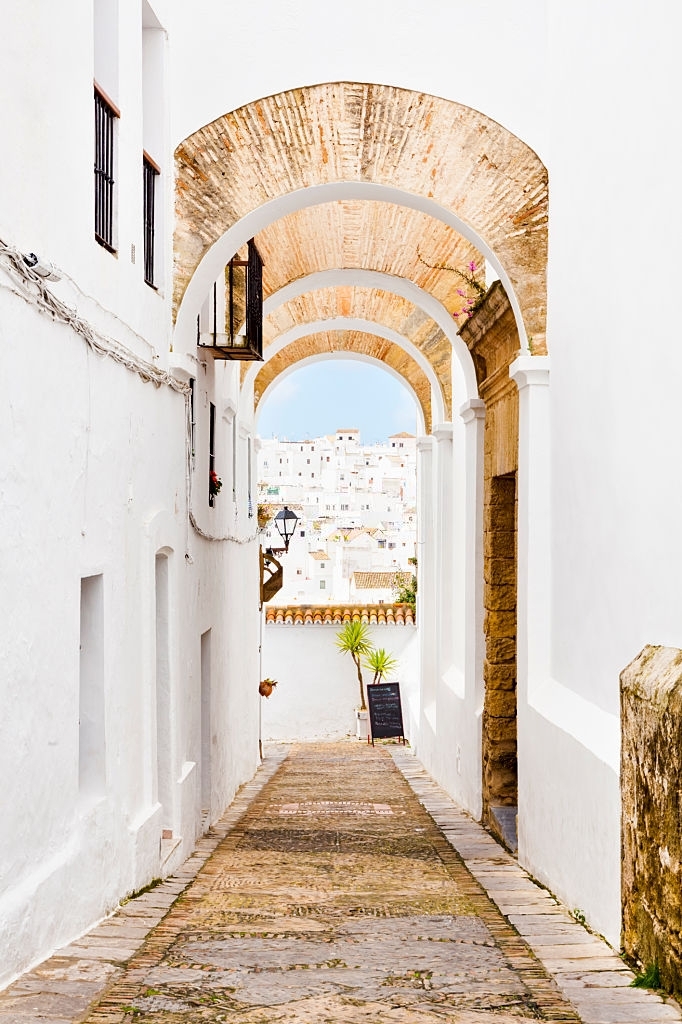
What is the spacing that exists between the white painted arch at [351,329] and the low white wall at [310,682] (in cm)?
780

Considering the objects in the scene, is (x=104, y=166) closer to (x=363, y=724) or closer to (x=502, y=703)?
(x=502, y=703)

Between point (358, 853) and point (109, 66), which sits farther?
point (358, 853)

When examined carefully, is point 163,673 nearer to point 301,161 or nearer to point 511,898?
point 511,898

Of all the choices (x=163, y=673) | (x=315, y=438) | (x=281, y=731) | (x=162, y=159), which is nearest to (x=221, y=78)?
(x=162, y=159)

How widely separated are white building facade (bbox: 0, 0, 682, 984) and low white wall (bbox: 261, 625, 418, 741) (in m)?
11.5

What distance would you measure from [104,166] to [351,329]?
30.4 feet

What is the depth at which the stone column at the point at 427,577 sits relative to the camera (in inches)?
549

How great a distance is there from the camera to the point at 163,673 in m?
7.38

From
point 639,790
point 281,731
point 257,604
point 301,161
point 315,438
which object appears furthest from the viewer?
point 315,438

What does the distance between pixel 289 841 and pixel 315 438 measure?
301ft

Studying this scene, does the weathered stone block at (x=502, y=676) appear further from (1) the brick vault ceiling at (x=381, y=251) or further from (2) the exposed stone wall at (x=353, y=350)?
(2) the exposed stone wall at (x=353, y=350)

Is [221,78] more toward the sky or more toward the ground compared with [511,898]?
more toward the sky

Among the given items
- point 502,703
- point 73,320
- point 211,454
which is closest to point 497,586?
point 502,703

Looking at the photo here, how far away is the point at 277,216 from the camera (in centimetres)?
833
